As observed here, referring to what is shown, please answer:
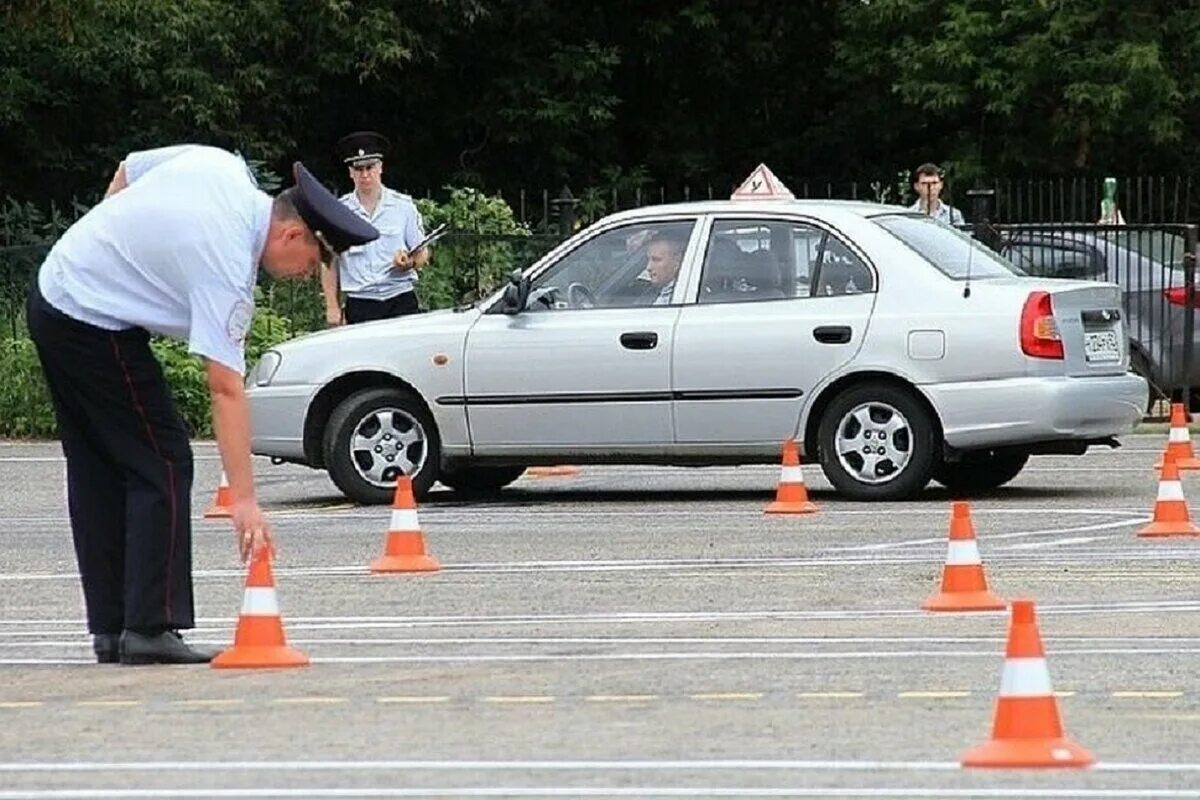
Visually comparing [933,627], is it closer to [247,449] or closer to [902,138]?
[247,449]

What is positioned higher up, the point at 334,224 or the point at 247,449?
the point at 334,224

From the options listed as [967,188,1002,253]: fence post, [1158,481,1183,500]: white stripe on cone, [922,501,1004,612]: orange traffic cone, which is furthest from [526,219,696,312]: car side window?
[967,188,1002,253]: fence post

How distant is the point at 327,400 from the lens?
704 inches

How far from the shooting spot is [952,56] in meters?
46.5

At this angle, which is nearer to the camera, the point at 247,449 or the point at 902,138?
the point at 247,449

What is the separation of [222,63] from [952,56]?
33.9 ft

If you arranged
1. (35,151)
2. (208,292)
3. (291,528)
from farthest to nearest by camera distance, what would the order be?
(35,151), (291,528), (208,292)

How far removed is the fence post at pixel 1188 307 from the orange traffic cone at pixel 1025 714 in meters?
16.6

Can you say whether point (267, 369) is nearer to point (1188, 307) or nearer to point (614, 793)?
point (1188, 307)

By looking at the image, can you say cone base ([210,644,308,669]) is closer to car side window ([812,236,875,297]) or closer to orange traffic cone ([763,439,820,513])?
orange traffic cone ([763,439,820,513])

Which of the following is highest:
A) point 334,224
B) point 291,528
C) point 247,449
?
point 334,224

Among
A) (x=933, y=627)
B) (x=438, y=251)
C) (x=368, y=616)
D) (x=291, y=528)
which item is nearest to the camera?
(x=933, y=627)

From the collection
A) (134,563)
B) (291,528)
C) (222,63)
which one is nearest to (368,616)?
(134,563)

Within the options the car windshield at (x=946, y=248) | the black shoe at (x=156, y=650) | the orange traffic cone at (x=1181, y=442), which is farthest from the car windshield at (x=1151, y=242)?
the black shoe at (x=156, y=650)
